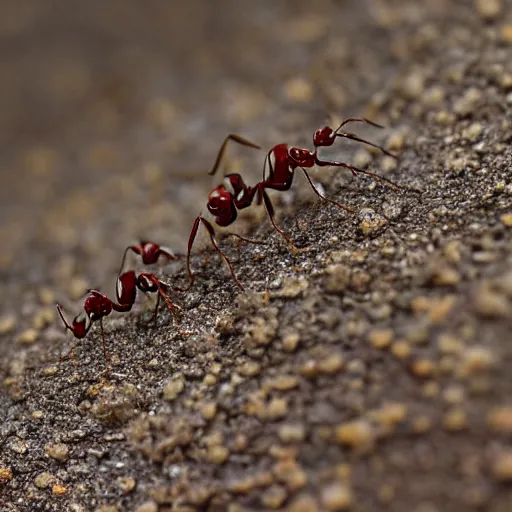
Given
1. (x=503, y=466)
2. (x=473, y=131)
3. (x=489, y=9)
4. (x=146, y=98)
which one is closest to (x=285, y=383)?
(x=503, y=466)

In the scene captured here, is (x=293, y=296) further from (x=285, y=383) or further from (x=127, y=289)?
(x=127, y=289)

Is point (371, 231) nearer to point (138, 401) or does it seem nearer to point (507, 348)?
point (507, 348)

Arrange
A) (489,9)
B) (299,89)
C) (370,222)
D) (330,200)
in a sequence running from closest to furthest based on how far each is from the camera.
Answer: (370,222) → (330,200) → (489,9) → (299,89)

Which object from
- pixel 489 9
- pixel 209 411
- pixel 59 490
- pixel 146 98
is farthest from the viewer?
pixel 146 98

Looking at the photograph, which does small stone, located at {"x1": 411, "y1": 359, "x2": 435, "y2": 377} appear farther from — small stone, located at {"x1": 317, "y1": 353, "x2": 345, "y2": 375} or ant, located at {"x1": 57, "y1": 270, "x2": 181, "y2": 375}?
ant, located at {"x1": 57, "y1": 270, "x2": 181, "y2": 375}

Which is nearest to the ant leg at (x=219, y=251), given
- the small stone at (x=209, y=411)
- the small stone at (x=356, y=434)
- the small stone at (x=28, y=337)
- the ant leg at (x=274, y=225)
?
the ant leg at (x=274, y=225)

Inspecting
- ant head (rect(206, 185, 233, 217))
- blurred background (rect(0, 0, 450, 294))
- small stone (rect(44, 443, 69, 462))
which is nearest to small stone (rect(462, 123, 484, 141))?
blurred background (rect(0, 0, 450, 294))
